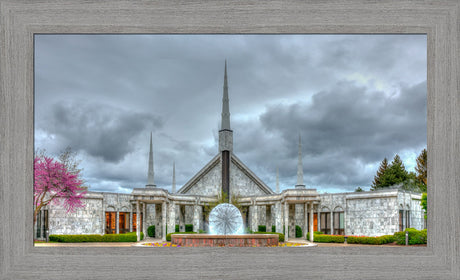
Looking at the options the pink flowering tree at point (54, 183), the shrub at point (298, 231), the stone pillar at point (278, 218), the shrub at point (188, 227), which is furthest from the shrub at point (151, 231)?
the pink flowering tree at point (54, 183)

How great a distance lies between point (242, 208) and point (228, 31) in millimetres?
17540

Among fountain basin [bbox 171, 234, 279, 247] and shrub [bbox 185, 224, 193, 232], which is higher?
fountain basin [bbox 171, 234, 279, 247]

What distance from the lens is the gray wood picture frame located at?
4.43 meters

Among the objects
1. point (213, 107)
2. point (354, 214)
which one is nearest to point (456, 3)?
point (213, 107)

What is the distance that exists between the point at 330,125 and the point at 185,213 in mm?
17998

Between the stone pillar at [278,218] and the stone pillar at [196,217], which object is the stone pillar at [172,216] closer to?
the stone pillar at [196,217]

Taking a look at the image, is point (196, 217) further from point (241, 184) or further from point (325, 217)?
point (325, 217)

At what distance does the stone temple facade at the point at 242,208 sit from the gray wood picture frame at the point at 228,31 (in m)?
5.44

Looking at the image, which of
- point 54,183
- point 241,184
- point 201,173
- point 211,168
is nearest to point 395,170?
point 54,183

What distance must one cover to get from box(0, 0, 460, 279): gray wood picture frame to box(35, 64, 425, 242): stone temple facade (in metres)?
5.44

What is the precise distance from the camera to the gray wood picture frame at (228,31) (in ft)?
14.5

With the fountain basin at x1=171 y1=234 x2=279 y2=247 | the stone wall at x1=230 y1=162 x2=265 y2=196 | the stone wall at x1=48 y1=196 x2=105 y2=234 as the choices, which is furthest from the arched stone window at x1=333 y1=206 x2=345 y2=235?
the stone wall at x1=48 y1=196 x2=105 y2=234

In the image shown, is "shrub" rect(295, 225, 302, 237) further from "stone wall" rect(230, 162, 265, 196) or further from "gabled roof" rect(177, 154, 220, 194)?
"gabled roof" rect(177, 154, 220, 194)

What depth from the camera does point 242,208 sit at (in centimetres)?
2144
